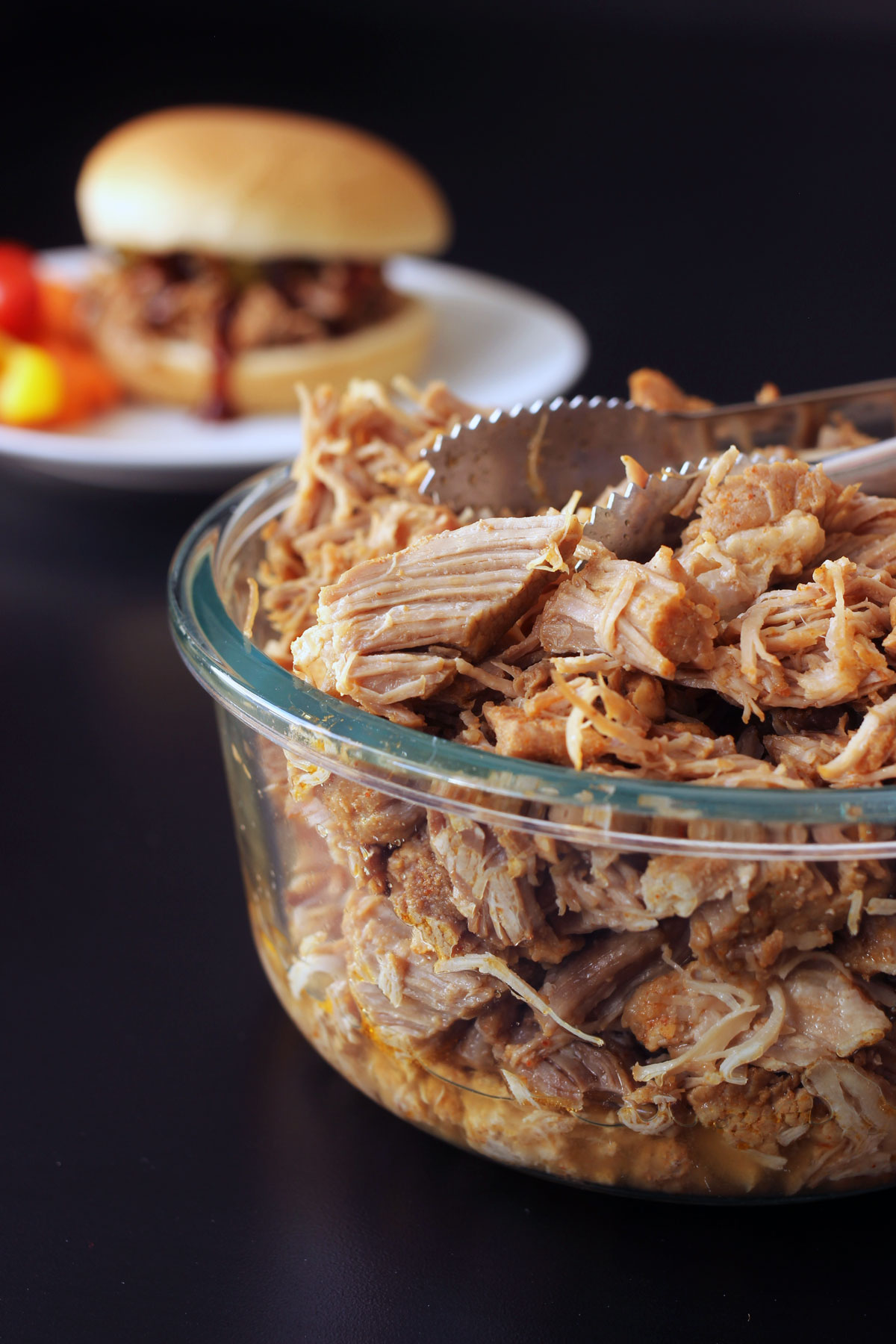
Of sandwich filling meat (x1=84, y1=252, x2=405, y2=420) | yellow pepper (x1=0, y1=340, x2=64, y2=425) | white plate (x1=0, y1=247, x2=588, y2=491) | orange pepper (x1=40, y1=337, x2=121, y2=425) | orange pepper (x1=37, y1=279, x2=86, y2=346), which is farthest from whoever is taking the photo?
orange pepper (x1=37, y1=279, x2=86, y2=346)

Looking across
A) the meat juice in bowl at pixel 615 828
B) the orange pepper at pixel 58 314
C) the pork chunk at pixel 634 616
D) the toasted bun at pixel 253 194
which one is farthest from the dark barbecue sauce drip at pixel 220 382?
the pork chunk at pixel 634 616

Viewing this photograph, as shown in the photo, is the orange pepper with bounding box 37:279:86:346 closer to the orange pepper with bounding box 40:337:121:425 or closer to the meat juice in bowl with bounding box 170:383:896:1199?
the orange pepper with bounding box 40:337:121:425

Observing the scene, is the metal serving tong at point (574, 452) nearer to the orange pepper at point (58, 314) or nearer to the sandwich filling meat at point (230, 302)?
the sandwich filling meat at point (230, 302)

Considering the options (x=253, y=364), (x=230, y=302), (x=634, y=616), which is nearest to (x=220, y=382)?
(x=253, y=364)

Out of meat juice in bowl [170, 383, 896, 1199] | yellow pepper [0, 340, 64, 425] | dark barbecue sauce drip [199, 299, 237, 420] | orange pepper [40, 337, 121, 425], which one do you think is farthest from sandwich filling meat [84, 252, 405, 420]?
meat juice in bowl [170, 383, 896, 1199]

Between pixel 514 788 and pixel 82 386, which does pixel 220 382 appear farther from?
pixel 514 788

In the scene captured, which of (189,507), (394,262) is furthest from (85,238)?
(189,507)
